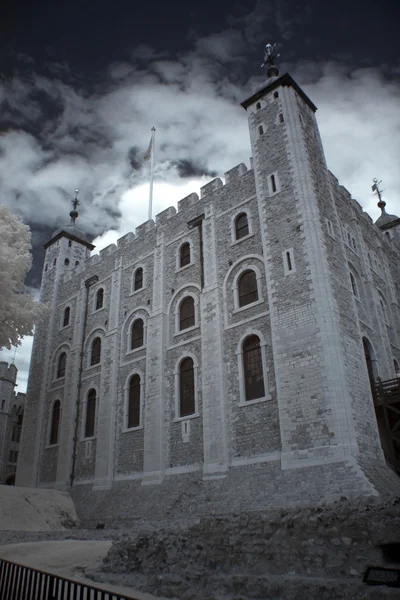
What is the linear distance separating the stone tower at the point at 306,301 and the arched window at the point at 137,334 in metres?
8.65

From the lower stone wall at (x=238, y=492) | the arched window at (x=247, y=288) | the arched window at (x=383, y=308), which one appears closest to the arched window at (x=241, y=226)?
the arched window at (x=247, y=288)

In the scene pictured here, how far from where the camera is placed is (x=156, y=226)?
82.2ft

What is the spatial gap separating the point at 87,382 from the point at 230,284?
36.9 ft

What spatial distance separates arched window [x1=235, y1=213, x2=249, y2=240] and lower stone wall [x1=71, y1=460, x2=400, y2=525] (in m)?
9.99

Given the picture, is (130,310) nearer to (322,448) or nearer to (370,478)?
(322,448)

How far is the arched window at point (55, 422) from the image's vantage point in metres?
26.3

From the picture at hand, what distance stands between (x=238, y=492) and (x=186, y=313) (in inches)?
349

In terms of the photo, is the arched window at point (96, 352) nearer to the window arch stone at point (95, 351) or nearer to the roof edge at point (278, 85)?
the window arch stone at point (95, 351)

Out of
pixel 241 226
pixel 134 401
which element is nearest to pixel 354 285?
pixel 241 226

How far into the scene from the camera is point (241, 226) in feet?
66.9

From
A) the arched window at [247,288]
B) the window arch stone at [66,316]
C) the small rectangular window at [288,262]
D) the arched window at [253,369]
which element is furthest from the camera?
the window arch stone at [66,316]

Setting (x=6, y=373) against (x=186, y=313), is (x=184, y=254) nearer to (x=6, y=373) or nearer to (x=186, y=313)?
(x=186, y=313)

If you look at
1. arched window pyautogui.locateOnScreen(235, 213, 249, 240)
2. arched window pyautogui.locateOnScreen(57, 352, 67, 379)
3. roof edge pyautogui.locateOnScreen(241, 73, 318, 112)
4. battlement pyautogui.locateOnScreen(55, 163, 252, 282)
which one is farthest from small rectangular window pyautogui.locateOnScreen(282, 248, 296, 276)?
arched window pyautogui.locateOnScreen(57, 352, 67, 379)

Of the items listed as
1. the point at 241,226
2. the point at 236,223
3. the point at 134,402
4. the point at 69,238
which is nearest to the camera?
the point at 241,226
